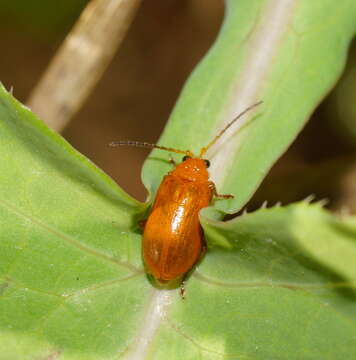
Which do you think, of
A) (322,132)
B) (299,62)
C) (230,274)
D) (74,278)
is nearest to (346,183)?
(322,132)

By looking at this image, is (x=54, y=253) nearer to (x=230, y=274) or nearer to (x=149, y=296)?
(x=149, y=296)

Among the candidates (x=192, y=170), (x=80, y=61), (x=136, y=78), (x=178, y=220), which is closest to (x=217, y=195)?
(x=178, y=220)

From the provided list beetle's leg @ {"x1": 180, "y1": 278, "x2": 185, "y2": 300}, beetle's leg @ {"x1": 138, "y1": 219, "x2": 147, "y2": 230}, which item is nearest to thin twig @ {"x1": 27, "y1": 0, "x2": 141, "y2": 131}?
beetle's leg @ {"x1": 138, "y1": 219, "x2": 147, "y2": 230}

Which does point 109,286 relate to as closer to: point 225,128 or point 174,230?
point 174,230

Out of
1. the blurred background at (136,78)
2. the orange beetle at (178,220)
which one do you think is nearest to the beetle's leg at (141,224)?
the orange beetle at (178,220)

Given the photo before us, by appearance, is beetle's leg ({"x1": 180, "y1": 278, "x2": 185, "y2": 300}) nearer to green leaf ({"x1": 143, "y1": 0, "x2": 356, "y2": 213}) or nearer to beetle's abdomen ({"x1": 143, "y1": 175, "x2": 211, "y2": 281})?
beetle's abdomen ({"x1": 143, "y1": 175, "x2": 211, "y2": 281})
